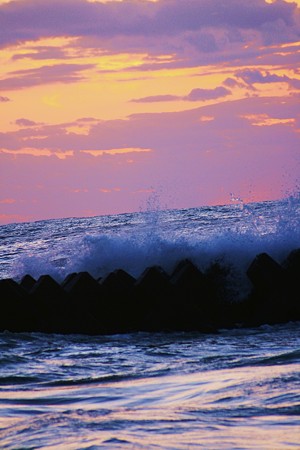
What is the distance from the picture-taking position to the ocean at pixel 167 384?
3.98m

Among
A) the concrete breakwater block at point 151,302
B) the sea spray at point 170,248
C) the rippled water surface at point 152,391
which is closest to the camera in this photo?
the rippled water surface at point 152,391

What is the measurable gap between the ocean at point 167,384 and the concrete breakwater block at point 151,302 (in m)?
0.16

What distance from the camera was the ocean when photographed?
398cm

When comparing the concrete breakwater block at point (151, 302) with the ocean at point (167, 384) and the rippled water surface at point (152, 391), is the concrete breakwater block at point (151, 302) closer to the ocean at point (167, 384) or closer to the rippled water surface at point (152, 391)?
the ocean at point (167, 384)

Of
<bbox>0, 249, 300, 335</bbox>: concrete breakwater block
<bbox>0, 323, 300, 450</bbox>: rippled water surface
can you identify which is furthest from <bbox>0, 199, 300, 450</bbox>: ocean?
<bbox>0, 249, 300, 335</bbox>: concrete breakwater block

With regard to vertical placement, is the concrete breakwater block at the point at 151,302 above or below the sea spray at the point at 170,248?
below

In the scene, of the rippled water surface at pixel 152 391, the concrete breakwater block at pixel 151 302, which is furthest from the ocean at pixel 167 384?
the concrete breakwater block at pixel 151 302

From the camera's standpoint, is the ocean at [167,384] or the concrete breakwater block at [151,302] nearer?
the ocean at [167,384]

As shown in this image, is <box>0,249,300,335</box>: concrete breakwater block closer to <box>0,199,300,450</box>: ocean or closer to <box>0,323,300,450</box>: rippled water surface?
<box>0,199,300,450</box>: ocean

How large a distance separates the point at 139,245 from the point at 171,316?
2609 millimetres

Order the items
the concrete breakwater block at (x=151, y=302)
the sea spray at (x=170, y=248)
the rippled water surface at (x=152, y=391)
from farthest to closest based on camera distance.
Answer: the sea spray at (x=170, y=248) → the concrete breakwater block at (x=151, y=302) → the rippled water surface at (x=152, y=391)

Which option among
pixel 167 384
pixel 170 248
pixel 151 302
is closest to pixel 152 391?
pixel 167 384

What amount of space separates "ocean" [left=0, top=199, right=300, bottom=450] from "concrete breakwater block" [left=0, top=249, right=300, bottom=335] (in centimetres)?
16

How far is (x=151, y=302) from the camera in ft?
26.4
